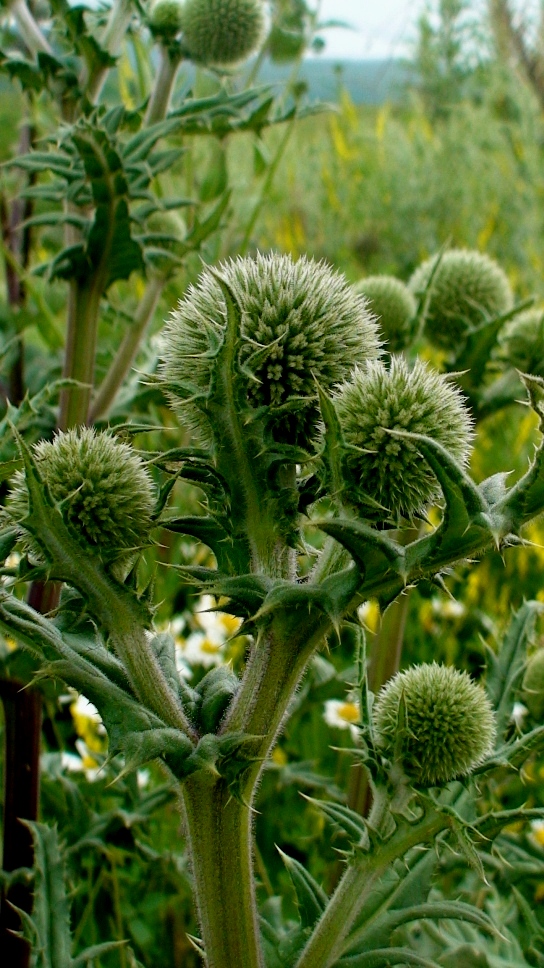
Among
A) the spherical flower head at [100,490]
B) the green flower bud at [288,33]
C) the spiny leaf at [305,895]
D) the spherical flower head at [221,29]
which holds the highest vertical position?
the green flower bud at [288,33]

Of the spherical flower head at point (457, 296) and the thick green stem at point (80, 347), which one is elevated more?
the spherical flower head at point (457, 296)

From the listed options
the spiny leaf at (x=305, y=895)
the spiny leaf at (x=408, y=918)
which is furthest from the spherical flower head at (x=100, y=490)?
the spiny leaf at (x=408, y=918)

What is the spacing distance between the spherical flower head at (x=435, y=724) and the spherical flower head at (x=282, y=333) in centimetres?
57

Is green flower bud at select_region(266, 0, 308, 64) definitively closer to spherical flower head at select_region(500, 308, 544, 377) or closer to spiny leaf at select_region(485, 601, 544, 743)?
spherical flower head at select_region(500, 308, 544, 377)

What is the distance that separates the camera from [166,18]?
2.91m

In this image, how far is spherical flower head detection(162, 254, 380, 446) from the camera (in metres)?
1.54

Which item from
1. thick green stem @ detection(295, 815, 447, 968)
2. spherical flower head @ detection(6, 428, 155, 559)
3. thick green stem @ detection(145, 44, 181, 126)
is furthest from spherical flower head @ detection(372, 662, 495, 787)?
thick green stem @ detection(145, 44, 181, 126)

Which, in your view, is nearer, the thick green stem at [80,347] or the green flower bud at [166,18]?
the thick green stem at [80,347]

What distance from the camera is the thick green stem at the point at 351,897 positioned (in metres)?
1.64

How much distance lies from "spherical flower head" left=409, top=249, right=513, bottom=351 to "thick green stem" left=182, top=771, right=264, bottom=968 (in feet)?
6.20

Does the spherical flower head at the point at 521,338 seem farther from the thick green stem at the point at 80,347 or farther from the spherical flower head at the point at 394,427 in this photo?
the spherical flower head at the point at 394,427

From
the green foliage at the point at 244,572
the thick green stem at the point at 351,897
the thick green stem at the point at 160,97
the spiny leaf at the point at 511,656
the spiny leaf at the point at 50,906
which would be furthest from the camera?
the thick green stem at the point at 160,97

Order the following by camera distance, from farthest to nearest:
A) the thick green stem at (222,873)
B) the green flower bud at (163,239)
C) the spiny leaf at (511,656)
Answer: the green flower bud at (163,239) → the spiny leaf at (511,656) → the thick green stem at (222,873)

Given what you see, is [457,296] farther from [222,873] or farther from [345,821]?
[222,873]
